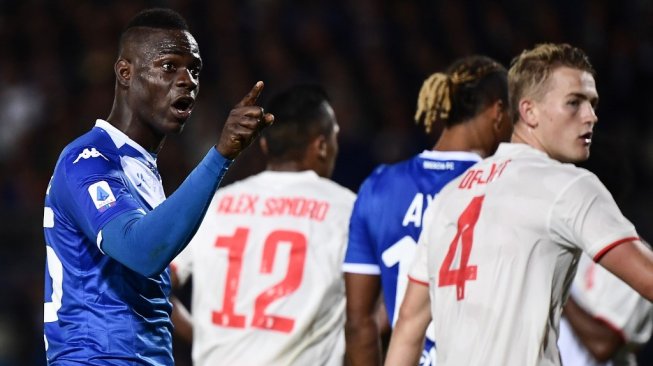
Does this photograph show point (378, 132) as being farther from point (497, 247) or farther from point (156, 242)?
point (156, 242)

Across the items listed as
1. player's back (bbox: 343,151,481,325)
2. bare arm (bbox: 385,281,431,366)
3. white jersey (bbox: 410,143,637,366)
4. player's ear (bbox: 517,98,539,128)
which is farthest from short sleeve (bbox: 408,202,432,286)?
player's back (bbox: 343,151,481,325)

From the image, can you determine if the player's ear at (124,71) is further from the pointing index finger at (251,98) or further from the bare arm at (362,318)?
the bare arm at (362,318)

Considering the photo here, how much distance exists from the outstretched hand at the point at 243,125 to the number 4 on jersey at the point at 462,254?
1210 mm

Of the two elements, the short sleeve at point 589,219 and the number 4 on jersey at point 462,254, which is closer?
the short sleeve at point 589,219

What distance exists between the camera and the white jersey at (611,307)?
5.50 meters

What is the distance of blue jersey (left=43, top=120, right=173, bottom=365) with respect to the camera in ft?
11.5

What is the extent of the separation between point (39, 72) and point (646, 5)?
19.5ft

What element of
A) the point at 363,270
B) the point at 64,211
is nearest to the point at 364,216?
the point at 363,270

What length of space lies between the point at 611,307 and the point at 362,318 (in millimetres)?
1181

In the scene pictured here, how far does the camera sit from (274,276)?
5.61 meters

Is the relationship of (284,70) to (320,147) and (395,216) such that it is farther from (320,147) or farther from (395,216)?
(395,216)

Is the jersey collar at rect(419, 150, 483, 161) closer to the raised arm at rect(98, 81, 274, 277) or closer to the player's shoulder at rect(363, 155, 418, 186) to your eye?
the player's shoulder at rect(363, 155, 418, 186)

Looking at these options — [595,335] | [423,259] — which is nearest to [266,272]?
[423,259]

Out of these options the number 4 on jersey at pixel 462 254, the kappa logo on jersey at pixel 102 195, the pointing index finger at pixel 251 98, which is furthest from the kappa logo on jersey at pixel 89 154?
the number 4 on jersey at pixel 462 254
